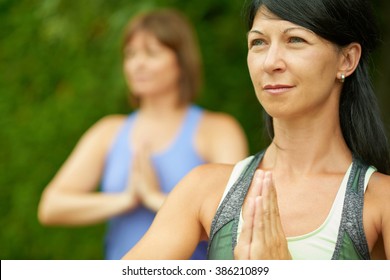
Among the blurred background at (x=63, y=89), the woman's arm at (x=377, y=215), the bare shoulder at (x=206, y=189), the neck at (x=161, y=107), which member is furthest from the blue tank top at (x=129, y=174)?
the woman's arm at (x=377, y=215)

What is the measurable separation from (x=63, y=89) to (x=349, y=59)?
12.2 feet

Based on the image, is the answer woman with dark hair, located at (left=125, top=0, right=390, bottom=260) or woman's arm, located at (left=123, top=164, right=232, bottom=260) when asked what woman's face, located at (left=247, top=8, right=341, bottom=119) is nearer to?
woman with dark hair, located at (left=125, top=0, right=390, bottom=260)

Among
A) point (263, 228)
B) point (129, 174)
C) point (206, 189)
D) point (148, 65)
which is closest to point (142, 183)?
point (129, 174)

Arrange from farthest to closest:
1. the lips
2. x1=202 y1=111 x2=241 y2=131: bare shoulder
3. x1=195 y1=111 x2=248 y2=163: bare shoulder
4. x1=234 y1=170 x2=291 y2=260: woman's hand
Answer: x1=202 y1=111 x2=241 y2=131: bare shoulder → x1=195 y1=111 x2=248 y2=163: bare shoulder → the lips → x1=234 y1=170 x2=291 y2=260: woman's hand

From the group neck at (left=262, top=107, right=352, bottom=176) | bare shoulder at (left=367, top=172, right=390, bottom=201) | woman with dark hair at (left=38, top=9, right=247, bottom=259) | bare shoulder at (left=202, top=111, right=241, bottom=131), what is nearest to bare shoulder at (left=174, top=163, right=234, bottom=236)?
neck at (left=262, top=107, right=352, bottom=176)

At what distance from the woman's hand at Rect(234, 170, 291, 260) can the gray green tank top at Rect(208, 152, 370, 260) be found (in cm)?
7

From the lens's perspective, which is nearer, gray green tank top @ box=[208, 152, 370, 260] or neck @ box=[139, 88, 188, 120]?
gray green tank top @ box=[208, 152, 370, 260]

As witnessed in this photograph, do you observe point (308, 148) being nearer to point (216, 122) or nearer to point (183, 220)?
point (183, 220)

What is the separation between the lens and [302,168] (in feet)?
7.25

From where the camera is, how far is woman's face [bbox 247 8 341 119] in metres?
2.10

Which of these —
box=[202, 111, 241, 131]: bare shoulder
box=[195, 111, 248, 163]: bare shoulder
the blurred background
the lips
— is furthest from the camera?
the blurred background

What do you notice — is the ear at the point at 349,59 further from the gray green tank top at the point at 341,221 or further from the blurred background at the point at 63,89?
the blurred background at the point at 63,89

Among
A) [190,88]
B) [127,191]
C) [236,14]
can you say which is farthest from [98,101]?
[127,191]

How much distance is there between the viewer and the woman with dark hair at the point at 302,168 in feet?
6.73
